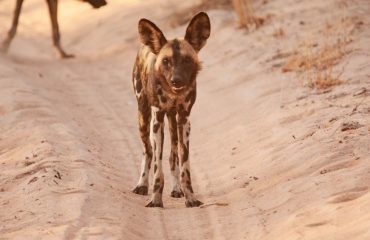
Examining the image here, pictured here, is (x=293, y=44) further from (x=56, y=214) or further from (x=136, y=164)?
(x=56, y=214)

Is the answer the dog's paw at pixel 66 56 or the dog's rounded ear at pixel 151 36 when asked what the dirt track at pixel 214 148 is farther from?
the dog's rounded ear at pixel 151 36

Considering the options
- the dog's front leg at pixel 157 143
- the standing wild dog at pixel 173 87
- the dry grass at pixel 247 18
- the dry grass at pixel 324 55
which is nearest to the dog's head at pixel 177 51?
the standing wild dog at pixel 173 87

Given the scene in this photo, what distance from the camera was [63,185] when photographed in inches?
266

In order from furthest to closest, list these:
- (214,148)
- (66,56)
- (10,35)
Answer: (66,56), (10,35), (214,148)

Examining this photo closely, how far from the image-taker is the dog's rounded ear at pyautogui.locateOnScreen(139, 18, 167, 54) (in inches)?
265

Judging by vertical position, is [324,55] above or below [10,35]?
above

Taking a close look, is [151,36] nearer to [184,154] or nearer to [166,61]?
[166,61]

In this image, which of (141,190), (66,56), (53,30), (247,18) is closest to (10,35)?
(53,30)

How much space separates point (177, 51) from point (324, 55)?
419 cm

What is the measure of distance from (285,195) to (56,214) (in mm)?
1555

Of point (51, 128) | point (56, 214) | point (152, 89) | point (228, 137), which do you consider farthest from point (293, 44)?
point (56, 214)

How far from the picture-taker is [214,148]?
28.2 ft

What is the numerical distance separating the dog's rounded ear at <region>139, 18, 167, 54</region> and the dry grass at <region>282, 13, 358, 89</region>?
3.01 metres

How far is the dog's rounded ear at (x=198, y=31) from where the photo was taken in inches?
267
